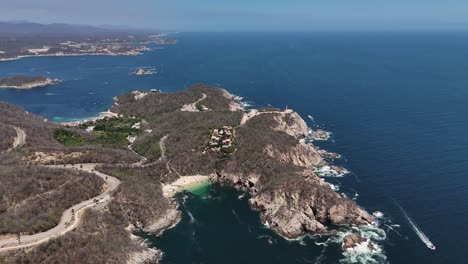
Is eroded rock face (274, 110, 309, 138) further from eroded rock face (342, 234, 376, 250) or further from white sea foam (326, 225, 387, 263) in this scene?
eroded rock face (342, 234, 376, 250)

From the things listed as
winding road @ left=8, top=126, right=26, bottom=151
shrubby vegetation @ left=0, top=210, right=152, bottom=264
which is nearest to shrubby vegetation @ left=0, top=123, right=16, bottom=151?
winding road @ left=8, top=126, right=26, bottom=151

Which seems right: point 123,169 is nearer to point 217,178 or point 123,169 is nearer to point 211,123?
point 217,178

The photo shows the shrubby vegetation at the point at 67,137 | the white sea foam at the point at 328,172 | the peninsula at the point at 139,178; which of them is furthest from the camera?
the shrubby vegetation at the point at 67,137

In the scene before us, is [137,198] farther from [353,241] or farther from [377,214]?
[377,214]

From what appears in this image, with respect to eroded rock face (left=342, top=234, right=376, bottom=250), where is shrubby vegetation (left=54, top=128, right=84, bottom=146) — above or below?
above

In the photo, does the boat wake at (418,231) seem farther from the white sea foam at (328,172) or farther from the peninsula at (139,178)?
the white sea foam at (328,172)

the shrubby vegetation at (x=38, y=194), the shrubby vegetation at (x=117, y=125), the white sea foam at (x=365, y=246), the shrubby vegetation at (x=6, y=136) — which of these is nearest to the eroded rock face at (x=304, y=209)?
the white sea foam at (x=365, y=246)
